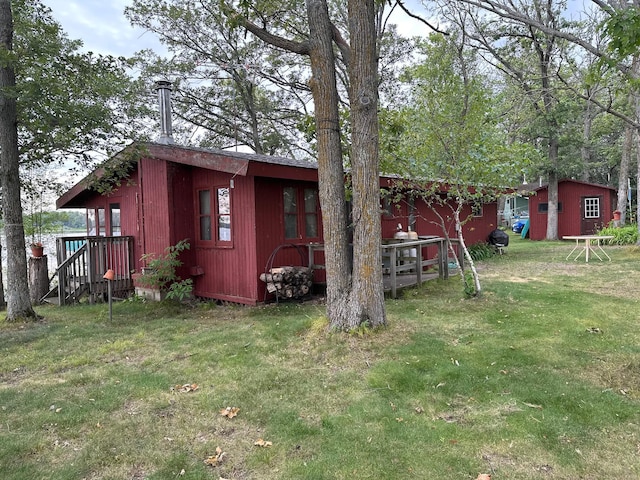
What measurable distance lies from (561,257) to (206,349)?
1104cm

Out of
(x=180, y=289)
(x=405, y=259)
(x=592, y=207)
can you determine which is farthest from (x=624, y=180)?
(x=180, y=289)

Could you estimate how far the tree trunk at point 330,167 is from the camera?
482cm

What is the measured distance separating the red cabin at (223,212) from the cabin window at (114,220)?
959 millimetres

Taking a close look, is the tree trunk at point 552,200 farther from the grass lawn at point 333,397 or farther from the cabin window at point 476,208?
the grass lawn at point 333,397

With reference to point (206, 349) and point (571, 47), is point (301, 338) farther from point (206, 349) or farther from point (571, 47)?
point (571, 47)

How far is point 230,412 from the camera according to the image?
316cm

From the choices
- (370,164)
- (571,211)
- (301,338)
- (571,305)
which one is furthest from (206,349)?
(571,211)

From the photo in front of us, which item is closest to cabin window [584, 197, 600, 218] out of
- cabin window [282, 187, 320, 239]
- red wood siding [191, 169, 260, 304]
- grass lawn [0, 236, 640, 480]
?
grass lawn [0, 236, 640, 480]

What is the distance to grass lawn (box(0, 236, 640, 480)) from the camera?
246 centimetres

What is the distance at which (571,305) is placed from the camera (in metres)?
6.09

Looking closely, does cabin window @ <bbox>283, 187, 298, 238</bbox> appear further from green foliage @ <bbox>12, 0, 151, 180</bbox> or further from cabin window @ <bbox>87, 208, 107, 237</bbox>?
cabin window @ <bbox>87, 208, 107, 237</bbox>

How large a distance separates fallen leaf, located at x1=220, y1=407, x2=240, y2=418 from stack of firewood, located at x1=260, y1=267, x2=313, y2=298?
3618 mm

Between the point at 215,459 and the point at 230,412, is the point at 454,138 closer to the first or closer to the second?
the point at 230,412

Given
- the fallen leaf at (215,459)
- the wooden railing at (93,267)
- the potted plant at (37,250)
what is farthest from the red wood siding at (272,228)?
the potted plant at (37,250)
